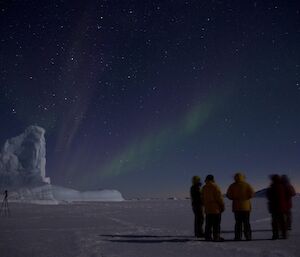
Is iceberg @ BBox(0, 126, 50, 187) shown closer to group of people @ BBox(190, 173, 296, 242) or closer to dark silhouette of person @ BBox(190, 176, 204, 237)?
dark silhouette of person @ BBox(190, 176, 204, 237)

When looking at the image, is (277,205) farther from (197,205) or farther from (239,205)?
(197,205)

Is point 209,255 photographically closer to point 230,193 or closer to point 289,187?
point 230,193

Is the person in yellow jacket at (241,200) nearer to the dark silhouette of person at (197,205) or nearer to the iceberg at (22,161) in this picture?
the dark silhouette of person at (197,205)

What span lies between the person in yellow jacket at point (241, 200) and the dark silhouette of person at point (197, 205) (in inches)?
52.9

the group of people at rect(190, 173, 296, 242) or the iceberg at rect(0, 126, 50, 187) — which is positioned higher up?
the iceberg at rect(0, 126, 50, 187)

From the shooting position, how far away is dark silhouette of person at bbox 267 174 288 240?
11031 mm

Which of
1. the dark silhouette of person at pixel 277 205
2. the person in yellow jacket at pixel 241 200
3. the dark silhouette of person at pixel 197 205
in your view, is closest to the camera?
the person in yellow jacket at pixel 241 200

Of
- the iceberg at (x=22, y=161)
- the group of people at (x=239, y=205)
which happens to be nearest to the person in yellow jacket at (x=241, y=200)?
the group of people at (x=239, y=205)

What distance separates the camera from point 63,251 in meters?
9.24

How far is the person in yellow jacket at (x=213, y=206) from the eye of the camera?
10727 mm

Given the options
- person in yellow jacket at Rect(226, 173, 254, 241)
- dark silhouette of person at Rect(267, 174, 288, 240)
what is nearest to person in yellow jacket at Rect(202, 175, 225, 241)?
person in yellow jacket at Rect(226, 173, 254, 241)

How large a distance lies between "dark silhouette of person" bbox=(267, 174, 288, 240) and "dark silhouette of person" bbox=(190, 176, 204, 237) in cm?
204

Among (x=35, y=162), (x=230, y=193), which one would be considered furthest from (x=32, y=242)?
(x=35, y=162)

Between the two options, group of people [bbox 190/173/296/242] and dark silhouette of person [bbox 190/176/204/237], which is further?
dark silhouette of person [bbox 190/176/204/237]
